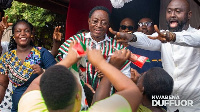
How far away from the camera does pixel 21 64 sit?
3266mm

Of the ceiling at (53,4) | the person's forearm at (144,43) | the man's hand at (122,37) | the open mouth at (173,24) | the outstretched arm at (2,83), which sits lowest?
the outstretched arm at (2,83)

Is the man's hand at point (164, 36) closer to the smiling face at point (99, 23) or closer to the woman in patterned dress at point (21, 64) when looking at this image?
the smiling face at point (99, 23)

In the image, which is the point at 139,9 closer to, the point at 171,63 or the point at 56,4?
the point at 56,4

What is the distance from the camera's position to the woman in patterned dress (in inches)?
126

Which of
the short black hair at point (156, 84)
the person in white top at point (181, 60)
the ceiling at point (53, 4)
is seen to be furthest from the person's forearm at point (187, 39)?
the ceiling at point (53, 4)

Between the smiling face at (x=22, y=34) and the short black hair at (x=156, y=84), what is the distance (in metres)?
1.75

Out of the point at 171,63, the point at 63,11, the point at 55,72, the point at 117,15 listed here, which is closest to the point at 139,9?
the point at 117,15

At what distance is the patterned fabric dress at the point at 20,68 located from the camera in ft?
10.5

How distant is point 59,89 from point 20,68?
6.01 feet

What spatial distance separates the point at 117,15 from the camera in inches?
224

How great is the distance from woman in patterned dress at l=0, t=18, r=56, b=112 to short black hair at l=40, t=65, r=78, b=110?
62.4 inches

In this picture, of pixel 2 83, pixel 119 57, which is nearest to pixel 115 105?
pixel 119 57

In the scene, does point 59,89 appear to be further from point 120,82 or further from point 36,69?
point 36,69

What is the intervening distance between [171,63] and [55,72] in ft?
6.97
